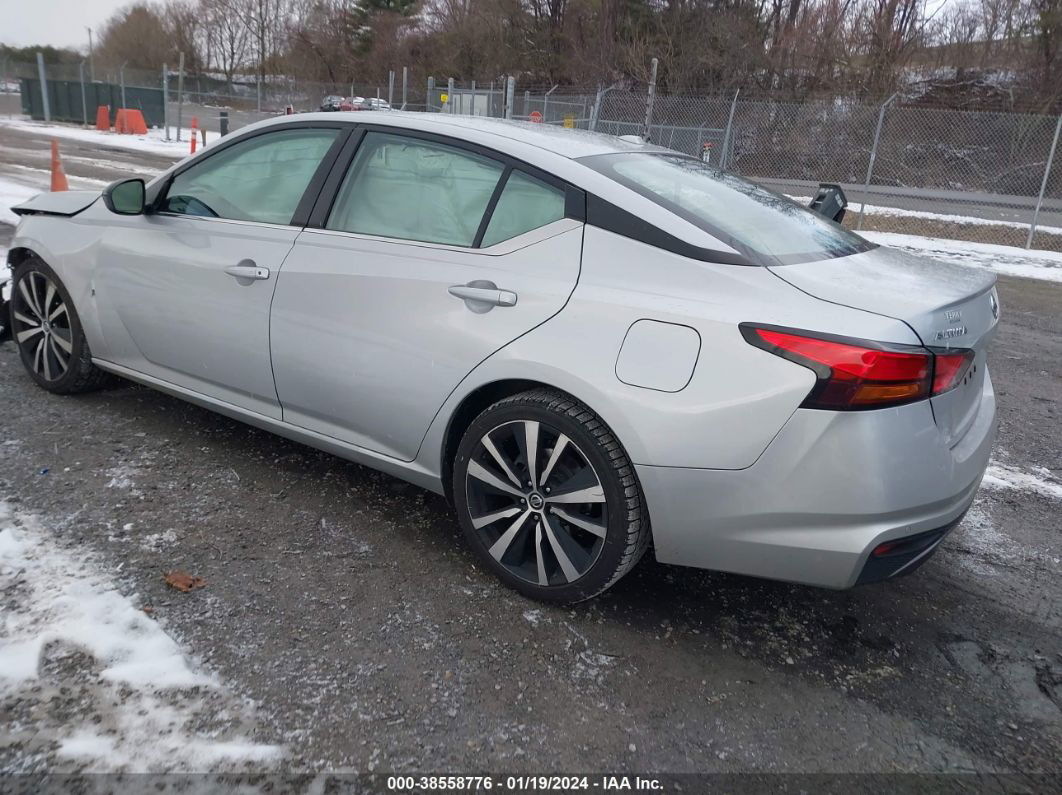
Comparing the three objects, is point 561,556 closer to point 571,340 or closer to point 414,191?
point 571,340

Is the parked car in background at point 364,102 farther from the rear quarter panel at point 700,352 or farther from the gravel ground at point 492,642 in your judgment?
the rear quarter panel at point 700,352

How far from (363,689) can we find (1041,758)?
1.84 metres

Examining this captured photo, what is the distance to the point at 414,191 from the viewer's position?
3150mm

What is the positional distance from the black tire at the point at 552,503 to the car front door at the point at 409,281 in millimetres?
239

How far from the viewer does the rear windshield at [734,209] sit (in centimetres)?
274

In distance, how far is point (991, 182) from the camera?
20.9 metres

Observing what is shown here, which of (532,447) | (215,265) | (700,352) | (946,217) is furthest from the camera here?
(946,217)

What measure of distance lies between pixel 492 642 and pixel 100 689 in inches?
43.2

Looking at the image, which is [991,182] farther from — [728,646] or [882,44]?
[728,646]

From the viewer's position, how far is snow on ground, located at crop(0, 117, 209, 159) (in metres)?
22.9

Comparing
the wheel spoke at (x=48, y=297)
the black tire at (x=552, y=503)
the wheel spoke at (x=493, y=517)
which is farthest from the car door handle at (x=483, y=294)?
the wheel spoke at (x=48, y=297)

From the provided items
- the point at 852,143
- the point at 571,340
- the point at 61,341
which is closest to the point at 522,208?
the point at 571,340

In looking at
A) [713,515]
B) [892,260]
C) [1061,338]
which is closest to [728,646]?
[713,515]

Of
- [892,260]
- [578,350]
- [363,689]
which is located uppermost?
[892,260]
